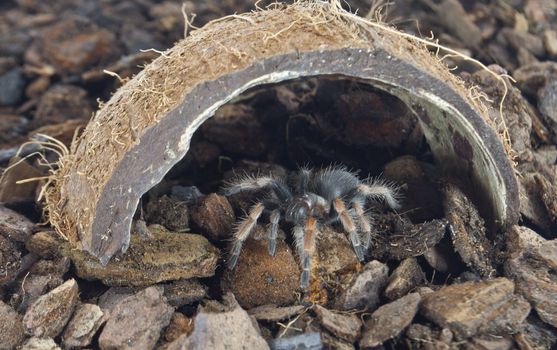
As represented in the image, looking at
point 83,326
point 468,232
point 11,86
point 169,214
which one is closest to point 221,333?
point 83,326

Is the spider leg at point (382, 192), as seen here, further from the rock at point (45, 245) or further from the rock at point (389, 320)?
the rock at point (45, 245)

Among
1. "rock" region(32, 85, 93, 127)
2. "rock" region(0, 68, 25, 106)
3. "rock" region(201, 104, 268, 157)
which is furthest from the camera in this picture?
"rock" region(0, 68, 25, 106)

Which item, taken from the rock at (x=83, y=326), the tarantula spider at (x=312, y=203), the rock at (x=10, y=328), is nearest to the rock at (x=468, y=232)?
the tarantula spider at (x=312, y=203)

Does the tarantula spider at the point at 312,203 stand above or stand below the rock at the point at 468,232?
below

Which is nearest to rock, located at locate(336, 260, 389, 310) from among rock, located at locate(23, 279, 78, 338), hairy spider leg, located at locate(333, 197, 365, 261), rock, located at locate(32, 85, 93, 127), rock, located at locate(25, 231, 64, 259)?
hairy spider leg, located at locate(333, 197, 365, 261)

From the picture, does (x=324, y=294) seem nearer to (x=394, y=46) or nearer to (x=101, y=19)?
(x=394, y=46)

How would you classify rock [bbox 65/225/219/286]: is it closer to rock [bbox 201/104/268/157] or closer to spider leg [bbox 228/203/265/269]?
spider leg [bbox 228/203/265/269]

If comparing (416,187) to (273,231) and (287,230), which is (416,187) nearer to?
(287,230)
